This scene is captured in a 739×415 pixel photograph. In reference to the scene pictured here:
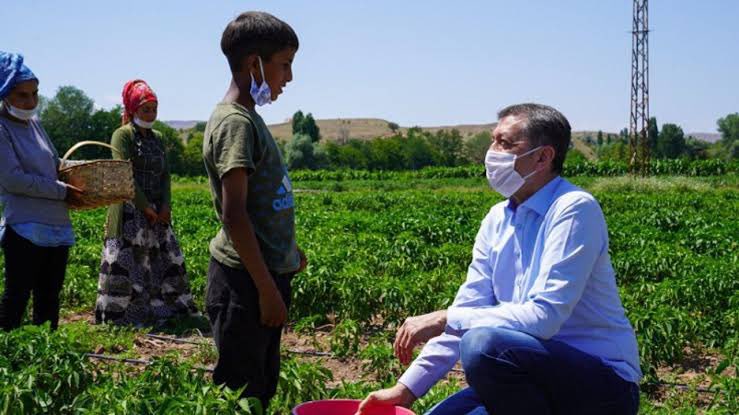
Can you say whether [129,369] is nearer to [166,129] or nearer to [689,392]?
[689,392]

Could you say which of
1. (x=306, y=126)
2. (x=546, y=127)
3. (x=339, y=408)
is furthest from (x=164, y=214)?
(x=306, y=126)

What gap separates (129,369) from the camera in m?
4.77

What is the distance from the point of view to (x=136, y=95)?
6.12m

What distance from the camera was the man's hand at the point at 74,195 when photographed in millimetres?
4895

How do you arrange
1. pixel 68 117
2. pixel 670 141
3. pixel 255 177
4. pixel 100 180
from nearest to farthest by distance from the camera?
pixel 255 177 → pixel 100 180 → pixel 68 117 → pixel 670 141

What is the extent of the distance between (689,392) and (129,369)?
10.0ft

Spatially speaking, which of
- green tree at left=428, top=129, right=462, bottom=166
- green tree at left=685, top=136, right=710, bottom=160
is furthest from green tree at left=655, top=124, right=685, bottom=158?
green tree at left=428, top=129, right=462, bottom=166

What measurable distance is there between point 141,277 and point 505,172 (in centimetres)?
420

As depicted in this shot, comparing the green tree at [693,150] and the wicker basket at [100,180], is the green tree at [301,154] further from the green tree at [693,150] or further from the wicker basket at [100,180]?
the wicker basket at [100,180]

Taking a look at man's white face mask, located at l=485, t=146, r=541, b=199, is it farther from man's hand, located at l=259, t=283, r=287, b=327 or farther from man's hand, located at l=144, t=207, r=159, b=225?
man's hand, located at l=144, t=207, r=159, b=225

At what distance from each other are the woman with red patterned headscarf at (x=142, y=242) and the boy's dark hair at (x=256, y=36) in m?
3.05

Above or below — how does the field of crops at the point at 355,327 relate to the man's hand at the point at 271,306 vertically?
below

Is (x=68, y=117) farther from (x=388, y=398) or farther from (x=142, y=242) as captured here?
(x=388, y=398)

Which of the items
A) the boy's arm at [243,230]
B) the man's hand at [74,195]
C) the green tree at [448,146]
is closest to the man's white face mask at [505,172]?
the boy's arm at [243,230]
